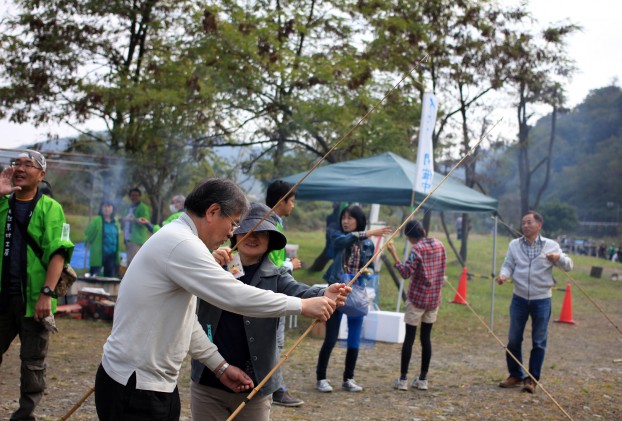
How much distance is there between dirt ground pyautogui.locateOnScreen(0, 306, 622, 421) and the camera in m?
6.11

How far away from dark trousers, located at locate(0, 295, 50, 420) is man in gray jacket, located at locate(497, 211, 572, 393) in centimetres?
470

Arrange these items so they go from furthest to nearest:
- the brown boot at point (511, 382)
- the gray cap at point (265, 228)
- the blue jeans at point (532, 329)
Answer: the brown boot at point (511, 382) → the blue jeans at point (532, 329) → the gray cap at point (265, 228)

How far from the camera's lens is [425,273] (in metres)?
7.07

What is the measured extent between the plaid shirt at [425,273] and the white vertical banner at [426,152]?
7.92ft

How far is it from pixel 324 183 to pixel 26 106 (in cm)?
783

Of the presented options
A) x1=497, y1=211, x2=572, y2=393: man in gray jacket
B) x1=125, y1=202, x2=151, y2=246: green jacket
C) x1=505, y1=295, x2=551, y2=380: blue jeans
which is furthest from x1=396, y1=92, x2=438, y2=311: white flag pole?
x1=125, y1=202, x2=151, y2=246: green jacket

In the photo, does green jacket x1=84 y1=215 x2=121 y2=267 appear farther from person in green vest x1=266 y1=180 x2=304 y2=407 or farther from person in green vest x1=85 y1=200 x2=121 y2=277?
person in green vest x1=266 y1=180 x2=304 y2=407

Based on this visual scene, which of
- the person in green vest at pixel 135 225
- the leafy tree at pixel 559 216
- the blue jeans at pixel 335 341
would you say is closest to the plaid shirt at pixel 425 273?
the blue jeans at pixel 335 341

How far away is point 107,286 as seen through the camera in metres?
10.5

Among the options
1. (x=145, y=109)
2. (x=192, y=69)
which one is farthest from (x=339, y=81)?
(x=145, y=109)

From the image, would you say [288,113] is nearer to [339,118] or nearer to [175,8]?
[339,118]

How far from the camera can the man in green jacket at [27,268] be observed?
14.5ft

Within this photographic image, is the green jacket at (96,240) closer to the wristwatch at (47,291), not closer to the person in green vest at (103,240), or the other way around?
the person in green vest at (103,240)

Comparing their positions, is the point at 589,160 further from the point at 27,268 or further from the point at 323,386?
the point at 27,268
